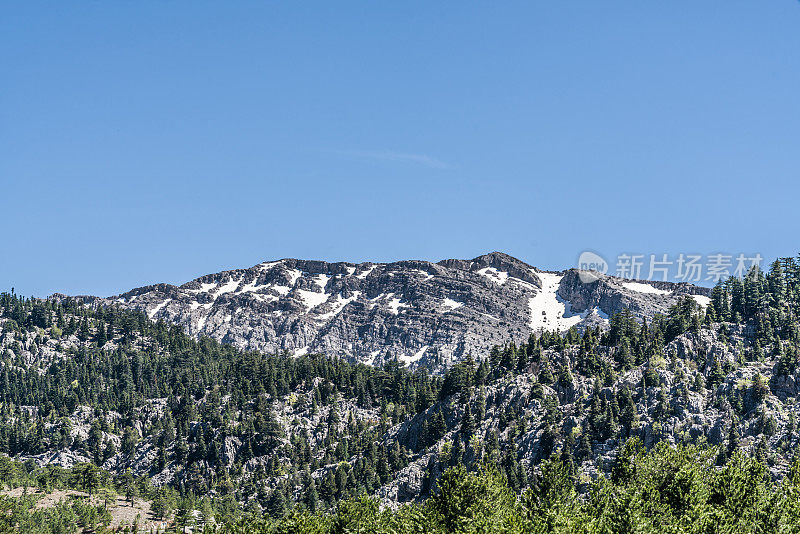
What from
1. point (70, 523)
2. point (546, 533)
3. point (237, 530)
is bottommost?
point (70, 523)

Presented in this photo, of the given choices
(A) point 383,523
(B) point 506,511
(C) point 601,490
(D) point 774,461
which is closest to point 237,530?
(A) point 383,523

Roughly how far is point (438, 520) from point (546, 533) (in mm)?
28068

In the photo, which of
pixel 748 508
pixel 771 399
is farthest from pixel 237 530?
pixel 771 399

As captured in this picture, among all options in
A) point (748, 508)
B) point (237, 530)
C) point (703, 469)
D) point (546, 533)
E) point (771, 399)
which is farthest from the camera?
point (771, 399)

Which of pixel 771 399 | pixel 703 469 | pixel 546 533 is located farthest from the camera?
pixel 771 399

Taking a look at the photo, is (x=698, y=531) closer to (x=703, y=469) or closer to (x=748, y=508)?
(x=748, y=508)

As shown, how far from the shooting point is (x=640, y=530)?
88125mm

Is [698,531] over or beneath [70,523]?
over

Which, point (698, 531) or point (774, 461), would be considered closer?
point (698, 531)

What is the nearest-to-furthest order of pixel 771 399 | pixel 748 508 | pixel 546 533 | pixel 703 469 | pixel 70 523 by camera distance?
pixel 546 533
pixel 748 508
pixel 703 469
pixel 70 523
pixel 771 399

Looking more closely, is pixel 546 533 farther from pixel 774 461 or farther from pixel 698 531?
pixel 774 461

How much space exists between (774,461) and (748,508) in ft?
290

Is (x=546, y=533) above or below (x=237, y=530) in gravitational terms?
above

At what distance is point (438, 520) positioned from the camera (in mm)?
119375
